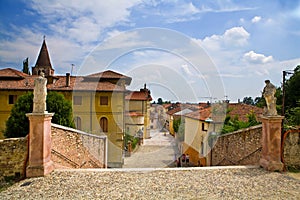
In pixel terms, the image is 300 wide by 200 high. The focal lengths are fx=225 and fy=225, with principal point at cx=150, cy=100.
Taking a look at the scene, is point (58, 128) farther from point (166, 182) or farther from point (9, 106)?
point (9, 106)

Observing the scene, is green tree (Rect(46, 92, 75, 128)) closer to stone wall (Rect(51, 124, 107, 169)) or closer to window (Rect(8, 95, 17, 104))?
stone wall (Rect(51, 124, 107, 169))

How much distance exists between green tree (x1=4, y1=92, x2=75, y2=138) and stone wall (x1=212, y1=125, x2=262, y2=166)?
873 cm

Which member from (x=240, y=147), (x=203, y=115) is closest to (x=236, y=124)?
(x=240, y=147)

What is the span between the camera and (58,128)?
800cm

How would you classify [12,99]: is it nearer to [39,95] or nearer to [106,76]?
[106,76]

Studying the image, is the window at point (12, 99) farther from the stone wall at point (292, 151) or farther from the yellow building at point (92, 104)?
the stone wall at point (292, 151)

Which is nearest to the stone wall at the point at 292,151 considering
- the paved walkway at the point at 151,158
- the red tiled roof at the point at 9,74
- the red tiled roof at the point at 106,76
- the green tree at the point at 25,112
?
the paved walkway at the point at 151,158

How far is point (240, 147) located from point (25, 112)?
1076 cm

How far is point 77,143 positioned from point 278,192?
284 inches

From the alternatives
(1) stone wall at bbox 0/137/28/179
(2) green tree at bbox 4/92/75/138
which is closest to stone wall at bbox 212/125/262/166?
(1) stone wall at bbox 0/137/28/179

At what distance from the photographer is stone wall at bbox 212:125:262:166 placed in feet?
29.0

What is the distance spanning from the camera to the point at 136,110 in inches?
1401

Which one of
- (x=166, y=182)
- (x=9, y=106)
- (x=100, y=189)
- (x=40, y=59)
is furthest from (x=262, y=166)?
(x=40, y=59)

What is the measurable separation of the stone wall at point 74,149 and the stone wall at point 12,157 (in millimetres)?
1035
